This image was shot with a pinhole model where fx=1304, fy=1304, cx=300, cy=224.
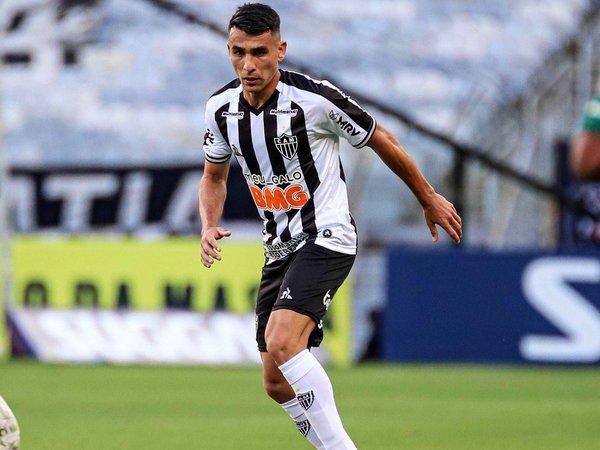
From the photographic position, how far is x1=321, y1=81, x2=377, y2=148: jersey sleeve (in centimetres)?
548

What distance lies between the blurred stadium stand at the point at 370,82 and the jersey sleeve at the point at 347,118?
9.17 meters

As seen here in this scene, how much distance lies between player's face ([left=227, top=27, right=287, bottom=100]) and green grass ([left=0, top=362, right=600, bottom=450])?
2.39 meters

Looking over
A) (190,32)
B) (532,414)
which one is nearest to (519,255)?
(532,414)

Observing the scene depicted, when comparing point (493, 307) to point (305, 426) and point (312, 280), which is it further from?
point (312, 280)

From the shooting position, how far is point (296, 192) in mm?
5551

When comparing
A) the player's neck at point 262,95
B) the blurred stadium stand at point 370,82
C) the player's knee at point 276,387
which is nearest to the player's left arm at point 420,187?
the player's neck at point 262,95

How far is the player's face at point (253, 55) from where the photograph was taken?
5355 millimetres

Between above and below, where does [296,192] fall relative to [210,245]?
above

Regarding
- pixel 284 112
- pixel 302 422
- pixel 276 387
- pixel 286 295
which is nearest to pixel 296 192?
pixel 284 112

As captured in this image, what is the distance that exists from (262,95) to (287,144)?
0.24 m

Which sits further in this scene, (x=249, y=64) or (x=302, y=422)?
(x=302, y=422)

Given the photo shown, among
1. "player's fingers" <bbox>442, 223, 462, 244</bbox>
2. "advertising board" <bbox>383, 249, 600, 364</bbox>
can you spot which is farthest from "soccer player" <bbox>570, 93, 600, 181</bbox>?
"advertising board" <bbox>383, 249, 600, 364</bbox>

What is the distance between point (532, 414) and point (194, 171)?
699 centimetres

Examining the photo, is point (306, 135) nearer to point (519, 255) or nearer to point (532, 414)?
point (532, 414)
